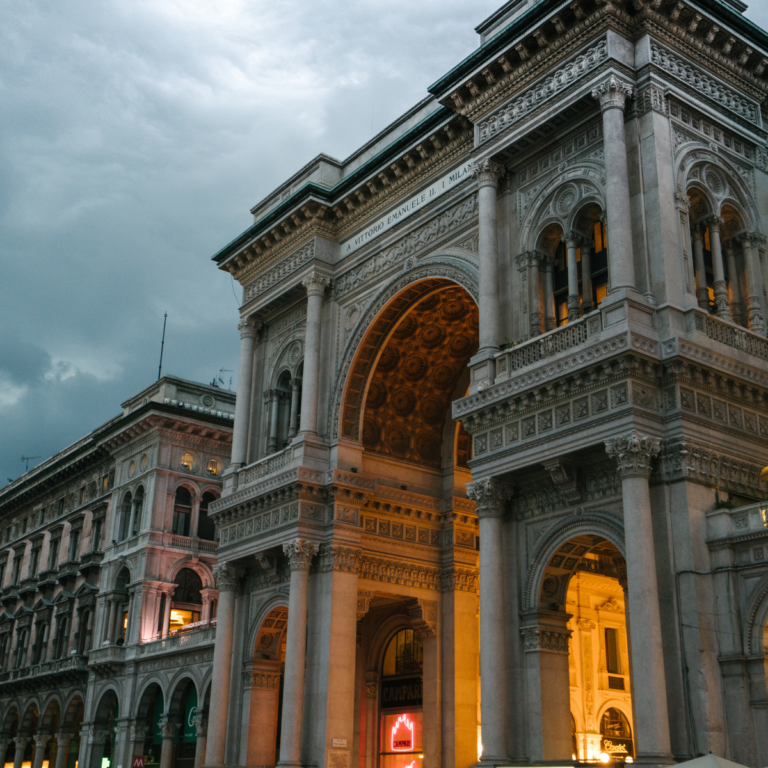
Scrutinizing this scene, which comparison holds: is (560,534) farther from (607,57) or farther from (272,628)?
(272,628)

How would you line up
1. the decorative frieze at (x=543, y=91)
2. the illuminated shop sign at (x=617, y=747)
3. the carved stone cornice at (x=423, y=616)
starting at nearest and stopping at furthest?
the decorative frieze at (x=543, y=91), the illuminated shop sign at (x=617, y=747), the carved stone cornice at (x=423, y=616)

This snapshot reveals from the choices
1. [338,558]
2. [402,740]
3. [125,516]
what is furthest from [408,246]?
[125,516]

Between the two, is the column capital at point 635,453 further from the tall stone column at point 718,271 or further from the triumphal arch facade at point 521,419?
→ the tall stone column at point 718,271

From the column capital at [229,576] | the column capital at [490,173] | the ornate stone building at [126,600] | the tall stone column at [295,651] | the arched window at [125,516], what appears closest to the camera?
the column capital at [490,173]

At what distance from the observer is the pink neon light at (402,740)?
33.5 metres

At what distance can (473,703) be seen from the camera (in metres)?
32.3

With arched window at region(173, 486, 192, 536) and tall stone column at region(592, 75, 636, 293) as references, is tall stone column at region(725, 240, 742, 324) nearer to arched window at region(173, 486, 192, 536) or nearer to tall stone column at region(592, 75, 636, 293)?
tall stone column at region(592, 75, 636, 293)

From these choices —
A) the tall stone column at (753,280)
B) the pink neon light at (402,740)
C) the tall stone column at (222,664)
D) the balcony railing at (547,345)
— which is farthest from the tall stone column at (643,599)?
the tall stone column at (222,664)

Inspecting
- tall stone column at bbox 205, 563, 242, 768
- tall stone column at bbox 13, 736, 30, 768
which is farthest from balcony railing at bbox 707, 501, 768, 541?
tall stone column at bbox 13, 736, 30, 768

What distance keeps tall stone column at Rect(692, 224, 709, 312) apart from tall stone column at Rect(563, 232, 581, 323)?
2.83m

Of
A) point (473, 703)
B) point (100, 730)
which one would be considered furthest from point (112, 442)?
point (473, 703)

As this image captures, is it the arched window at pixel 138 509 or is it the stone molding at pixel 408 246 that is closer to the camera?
the stone molding at pixel 408 246

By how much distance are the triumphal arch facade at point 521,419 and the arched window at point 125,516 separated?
21070 millimetres

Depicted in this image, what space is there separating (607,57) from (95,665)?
41.3m
